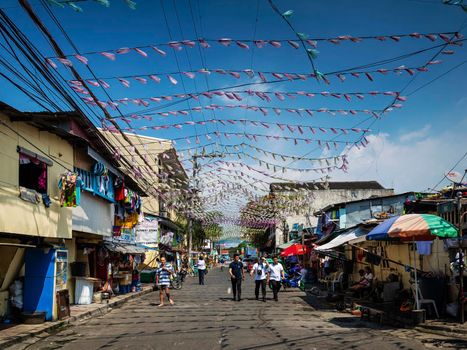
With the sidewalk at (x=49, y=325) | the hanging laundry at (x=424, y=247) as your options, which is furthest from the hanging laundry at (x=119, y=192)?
the hanging laundry at (x=424, y=247)

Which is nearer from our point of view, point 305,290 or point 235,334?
point 235,334

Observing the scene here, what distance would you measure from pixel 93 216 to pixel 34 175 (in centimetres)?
597

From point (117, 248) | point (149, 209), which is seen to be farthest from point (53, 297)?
point (149, 209)

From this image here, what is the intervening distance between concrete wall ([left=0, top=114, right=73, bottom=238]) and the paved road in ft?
8.97

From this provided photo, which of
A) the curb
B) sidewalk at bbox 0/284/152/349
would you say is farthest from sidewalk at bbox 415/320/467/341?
sidewalk at bbox 0/284/152/349

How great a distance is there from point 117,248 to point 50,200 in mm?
8972

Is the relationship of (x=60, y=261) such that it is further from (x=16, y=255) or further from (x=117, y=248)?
(x=117, y=248)

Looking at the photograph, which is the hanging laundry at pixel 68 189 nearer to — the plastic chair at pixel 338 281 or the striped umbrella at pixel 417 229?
the striped umbrella at pixel 417 229

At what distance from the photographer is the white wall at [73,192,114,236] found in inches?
712

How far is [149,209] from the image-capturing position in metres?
43.4

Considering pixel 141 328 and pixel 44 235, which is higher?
pixel 44 235

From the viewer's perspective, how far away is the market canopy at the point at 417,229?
12.5 meters

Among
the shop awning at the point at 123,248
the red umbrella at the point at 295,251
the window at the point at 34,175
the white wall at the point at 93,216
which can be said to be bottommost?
the red umbrella at the point at 295,251

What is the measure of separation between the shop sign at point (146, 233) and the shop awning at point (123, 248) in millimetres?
2392
